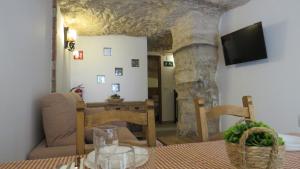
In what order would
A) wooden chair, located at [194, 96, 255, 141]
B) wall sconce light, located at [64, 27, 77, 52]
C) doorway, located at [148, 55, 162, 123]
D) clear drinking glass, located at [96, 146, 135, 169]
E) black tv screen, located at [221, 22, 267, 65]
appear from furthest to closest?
doorway, located at [148, 55, 162, 123], wall sconce light, located at [64, 27, 77, 52], black tv screen, located at [221, 22, 267, 65], wooden chair, located at [194, 96, 255, 141], clear drinking glass, located at [96, 146, 135, 169]

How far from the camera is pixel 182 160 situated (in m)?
0.86

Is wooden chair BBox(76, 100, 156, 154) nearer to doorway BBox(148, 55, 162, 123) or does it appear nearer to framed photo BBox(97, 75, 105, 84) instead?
framed photo BBox(97, 75, 105, 84)

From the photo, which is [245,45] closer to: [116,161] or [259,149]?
[259,149]

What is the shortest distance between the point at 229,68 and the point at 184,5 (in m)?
1.18

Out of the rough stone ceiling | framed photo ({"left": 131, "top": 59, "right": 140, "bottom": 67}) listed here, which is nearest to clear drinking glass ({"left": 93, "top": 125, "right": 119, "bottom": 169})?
the rough stone ceiling

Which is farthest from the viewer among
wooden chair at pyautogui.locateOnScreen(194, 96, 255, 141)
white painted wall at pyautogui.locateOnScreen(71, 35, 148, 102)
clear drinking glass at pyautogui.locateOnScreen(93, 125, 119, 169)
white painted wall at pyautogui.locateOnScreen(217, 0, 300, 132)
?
white painted wall at pyautogui.locateOnScreen(71, 35, 148, 102)

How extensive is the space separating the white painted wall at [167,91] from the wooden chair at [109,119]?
17.5ft

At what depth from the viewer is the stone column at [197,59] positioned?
3580 millimetres

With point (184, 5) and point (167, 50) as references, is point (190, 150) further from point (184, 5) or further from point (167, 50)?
point (167, 50)

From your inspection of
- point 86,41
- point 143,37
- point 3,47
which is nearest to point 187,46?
point 143,37

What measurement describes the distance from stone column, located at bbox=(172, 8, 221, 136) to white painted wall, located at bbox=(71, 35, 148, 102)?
3.52 ft

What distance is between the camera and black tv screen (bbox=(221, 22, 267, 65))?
282cm

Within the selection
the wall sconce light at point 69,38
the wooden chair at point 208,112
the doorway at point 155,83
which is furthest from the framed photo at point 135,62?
the wooden chair at point 208,112

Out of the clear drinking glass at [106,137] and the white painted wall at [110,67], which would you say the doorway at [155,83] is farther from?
the clear drinking glass at [106,137]
